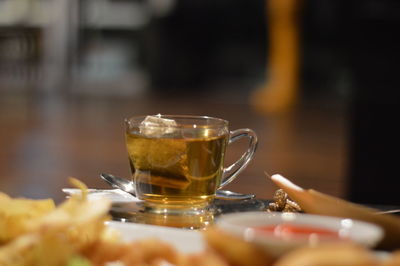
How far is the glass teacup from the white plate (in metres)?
0.22

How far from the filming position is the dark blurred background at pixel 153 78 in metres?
5.30

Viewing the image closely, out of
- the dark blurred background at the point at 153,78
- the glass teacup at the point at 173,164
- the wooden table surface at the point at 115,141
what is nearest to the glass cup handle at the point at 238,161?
the glass teacup at the point at 173,164

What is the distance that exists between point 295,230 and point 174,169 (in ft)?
1.25

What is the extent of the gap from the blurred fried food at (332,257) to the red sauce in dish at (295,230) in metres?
0.11

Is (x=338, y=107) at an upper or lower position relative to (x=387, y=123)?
lower

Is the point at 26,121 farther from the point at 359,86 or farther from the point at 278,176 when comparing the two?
the point at 278,176

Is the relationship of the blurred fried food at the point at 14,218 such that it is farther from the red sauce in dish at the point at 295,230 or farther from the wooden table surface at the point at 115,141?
the wooden table surface at the point at 115,141

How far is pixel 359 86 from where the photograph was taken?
3582 mm

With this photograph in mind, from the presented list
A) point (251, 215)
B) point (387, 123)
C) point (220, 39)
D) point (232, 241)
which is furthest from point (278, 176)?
point (220, 39)

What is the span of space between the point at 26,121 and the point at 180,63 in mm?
3405

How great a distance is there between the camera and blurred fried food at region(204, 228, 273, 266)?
0.66 m

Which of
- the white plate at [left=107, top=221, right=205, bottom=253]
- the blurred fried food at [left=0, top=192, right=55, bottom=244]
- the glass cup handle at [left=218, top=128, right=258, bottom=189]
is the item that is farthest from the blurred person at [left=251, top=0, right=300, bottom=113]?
the blurred fried food at [left=0, top=192, right=55, bottom=244]

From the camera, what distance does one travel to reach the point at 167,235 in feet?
2.74

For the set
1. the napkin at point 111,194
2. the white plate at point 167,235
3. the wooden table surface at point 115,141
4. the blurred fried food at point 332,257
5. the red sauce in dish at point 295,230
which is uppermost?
the blurred fried food at point 332,257
